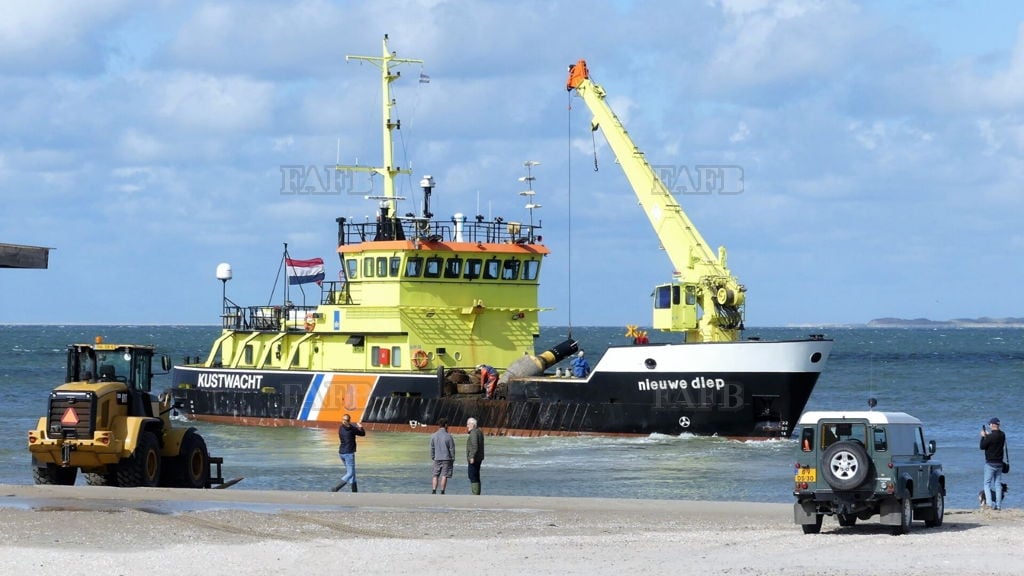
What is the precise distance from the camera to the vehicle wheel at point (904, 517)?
1862cm

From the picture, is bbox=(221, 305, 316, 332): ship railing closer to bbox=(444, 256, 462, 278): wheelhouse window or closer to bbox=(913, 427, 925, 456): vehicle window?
bbox=(444, 256, 462, 278): wheelhouse window

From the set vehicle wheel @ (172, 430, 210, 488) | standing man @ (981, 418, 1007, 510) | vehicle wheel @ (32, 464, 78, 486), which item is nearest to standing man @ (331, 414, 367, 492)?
vehicle wheel @ (172, 430, 210, 488)

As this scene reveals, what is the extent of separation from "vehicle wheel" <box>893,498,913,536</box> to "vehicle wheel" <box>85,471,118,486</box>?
1107 centimetres

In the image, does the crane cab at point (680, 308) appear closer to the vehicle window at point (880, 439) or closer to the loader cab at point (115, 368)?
the loader cab at point (115, 368)

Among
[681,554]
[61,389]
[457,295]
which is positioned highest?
[457,295]

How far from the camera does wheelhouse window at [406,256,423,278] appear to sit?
41781mm

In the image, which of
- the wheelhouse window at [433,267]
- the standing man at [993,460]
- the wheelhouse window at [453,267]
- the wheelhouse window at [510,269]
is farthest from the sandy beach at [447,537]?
the wheelhouse window at [510,269]

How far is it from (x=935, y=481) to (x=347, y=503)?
7714 mm

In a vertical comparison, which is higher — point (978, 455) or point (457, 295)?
point (457, 295)

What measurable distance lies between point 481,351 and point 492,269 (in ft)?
7.01

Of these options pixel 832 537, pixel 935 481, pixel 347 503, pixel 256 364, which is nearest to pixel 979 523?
pixel 935 481

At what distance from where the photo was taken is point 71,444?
74.0 ft

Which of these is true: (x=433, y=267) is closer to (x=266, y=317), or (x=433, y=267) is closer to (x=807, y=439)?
(x=266, y=317)

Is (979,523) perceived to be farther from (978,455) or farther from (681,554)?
(978,455)
